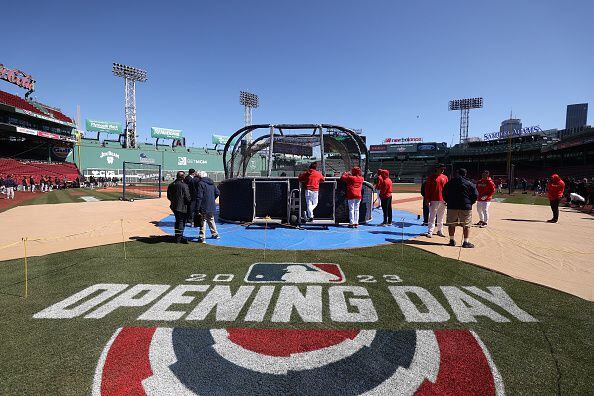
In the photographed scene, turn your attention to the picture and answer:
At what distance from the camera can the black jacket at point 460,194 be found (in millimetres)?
7137

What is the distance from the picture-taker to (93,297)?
4.11 meters

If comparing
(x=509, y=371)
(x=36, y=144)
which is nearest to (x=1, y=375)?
(x=509, y=371)

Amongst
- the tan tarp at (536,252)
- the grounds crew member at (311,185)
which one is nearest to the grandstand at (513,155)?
the tan tarp at (536,252)

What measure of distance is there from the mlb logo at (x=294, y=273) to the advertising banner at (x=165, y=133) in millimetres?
78237

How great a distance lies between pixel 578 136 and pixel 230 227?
58546 mm

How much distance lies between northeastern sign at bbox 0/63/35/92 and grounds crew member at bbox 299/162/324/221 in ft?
205

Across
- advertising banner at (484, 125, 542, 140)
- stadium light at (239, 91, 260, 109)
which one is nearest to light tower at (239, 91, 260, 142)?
stadium light at (239, 91, 260, 109)

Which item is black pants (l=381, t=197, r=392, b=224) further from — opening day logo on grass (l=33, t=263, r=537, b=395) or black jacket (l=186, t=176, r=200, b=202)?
black jacket (l=186, t=176, r=200, b=202)

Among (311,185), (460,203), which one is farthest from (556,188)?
(311,185)

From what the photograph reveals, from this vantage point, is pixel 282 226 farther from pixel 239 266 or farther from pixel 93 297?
pixel 93 297

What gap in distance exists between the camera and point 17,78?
47844 mm

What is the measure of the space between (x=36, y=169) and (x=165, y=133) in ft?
115

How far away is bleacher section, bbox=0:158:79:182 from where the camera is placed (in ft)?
124

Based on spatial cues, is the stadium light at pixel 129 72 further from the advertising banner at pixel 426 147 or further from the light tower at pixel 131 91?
the advertising banner at pixel 426 147
